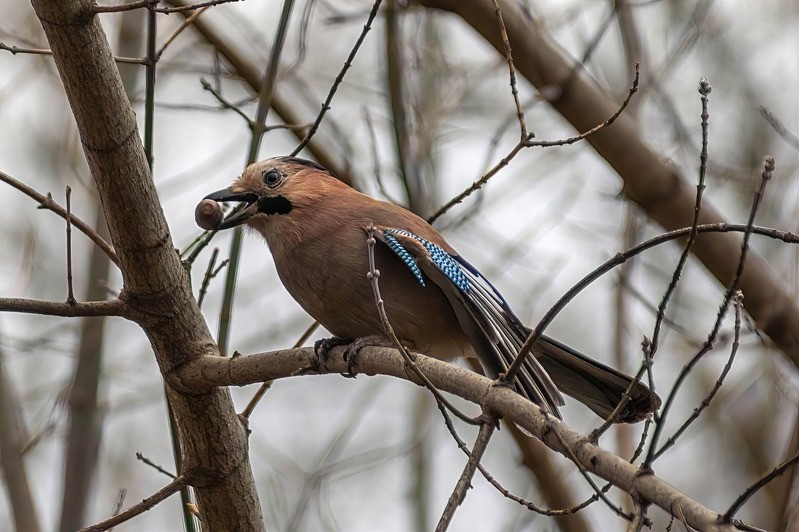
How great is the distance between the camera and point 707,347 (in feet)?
8.16

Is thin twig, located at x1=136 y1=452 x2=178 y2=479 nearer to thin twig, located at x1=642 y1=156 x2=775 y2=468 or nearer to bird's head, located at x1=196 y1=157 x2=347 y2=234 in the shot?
bird's head, located at x1=196 y1=157 x2=347 y2=234

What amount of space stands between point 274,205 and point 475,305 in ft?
4.57

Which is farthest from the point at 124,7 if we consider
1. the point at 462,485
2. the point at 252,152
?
the point at 462,485

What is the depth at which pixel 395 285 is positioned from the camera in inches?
181

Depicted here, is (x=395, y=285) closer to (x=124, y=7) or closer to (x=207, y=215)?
(x=207, y=215)

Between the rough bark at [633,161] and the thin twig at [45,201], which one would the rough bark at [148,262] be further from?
the rough bark at [633,161]

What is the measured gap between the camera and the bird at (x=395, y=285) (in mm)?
4289

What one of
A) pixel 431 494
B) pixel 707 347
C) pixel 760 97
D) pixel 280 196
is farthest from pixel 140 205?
pixel 760 97

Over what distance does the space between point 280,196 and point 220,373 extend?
1665mm

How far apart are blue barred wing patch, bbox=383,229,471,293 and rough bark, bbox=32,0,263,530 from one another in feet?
3.25

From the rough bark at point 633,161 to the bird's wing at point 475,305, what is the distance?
4.04 ft

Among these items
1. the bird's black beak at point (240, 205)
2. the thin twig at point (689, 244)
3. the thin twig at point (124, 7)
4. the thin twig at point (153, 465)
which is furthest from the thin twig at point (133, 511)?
the thin twig at point (689, 244)

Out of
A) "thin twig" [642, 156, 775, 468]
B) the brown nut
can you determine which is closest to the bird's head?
the brown nut

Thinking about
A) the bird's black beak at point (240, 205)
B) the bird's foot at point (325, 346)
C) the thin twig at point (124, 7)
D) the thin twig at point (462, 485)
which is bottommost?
the thin twig at point (462, 485)
